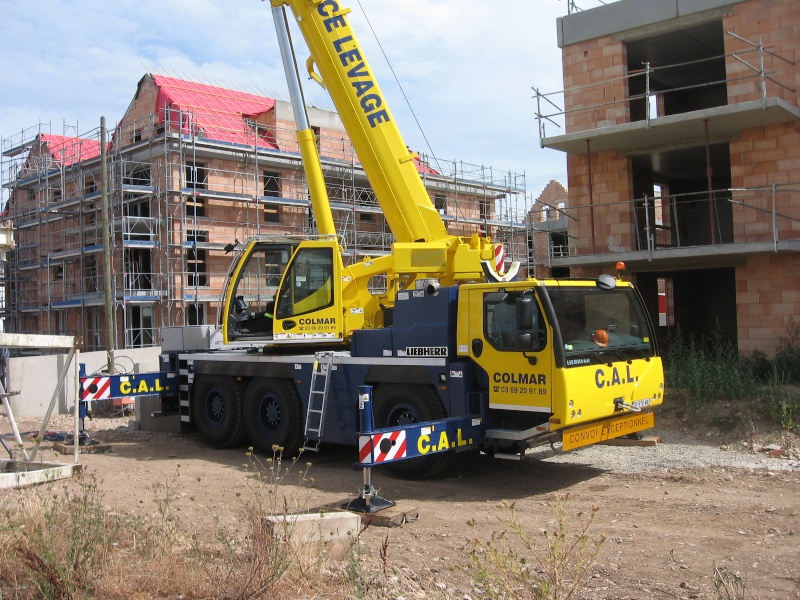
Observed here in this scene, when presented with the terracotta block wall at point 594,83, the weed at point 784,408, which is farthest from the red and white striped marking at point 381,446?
the terracotta block wall at point 594,83

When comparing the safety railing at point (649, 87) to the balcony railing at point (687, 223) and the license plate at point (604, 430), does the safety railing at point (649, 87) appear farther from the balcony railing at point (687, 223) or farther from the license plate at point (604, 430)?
the license plate at point (604, 430)

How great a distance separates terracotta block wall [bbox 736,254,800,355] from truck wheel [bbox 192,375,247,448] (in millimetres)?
9331

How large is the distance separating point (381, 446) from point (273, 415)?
4513mm

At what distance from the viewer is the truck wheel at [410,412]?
9.29 meters

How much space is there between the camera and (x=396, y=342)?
9844 mm

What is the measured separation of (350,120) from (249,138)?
19075 millimetres

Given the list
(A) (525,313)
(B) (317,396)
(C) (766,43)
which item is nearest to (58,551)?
(A) (525,313)

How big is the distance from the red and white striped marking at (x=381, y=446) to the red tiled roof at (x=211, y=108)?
21159 millimetres

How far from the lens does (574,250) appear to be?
55.0ft

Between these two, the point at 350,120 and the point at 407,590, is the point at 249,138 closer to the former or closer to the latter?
the point at 350,120

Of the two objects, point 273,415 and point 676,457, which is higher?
point 273,415

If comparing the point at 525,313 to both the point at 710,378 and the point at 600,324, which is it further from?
the point at 710,378

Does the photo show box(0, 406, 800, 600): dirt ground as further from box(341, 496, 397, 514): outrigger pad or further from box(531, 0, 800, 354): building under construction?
box(531, 0, 800, 354): building under construction

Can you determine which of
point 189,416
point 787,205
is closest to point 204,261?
point 189,416
